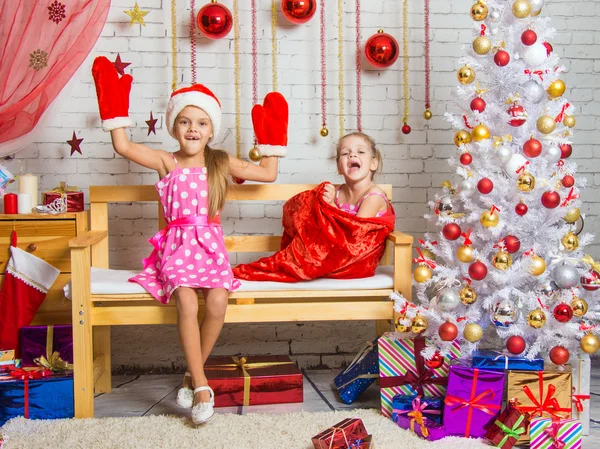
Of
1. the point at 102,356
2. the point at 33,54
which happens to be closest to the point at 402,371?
the point at 102,356

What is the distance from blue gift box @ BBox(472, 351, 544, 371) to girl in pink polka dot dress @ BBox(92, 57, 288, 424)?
962 millimetres

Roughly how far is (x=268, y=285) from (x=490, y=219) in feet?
2.89

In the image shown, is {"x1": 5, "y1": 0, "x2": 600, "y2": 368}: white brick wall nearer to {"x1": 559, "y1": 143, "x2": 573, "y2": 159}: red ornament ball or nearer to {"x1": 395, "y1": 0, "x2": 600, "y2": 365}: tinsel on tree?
{"x1": 395, "y1": 0, "x2": 600, "y2": 365}: tinsel on tree

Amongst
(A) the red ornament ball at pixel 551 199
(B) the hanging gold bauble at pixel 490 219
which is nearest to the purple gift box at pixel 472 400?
(B) the hanging gold bauble at pixel 490 219

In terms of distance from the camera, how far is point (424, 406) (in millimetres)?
2529

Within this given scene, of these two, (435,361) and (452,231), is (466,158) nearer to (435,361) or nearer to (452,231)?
(452,231)

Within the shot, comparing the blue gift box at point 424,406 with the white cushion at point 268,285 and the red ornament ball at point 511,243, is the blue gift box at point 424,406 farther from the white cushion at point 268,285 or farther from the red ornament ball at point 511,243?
the red ornament ball at point 511,243

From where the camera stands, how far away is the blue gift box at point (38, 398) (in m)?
2.62

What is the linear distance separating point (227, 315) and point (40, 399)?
30.4 inches

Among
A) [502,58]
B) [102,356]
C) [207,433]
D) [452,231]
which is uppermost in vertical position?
[502,58]

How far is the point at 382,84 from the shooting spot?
349 cm

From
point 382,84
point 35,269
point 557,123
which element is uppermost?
point 382,84

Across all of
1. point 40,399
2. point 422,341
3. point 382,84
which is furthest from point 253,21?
point 40,399

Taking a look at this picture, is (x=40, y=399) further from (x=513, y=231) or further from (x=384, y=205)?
(x=513, y=231)
